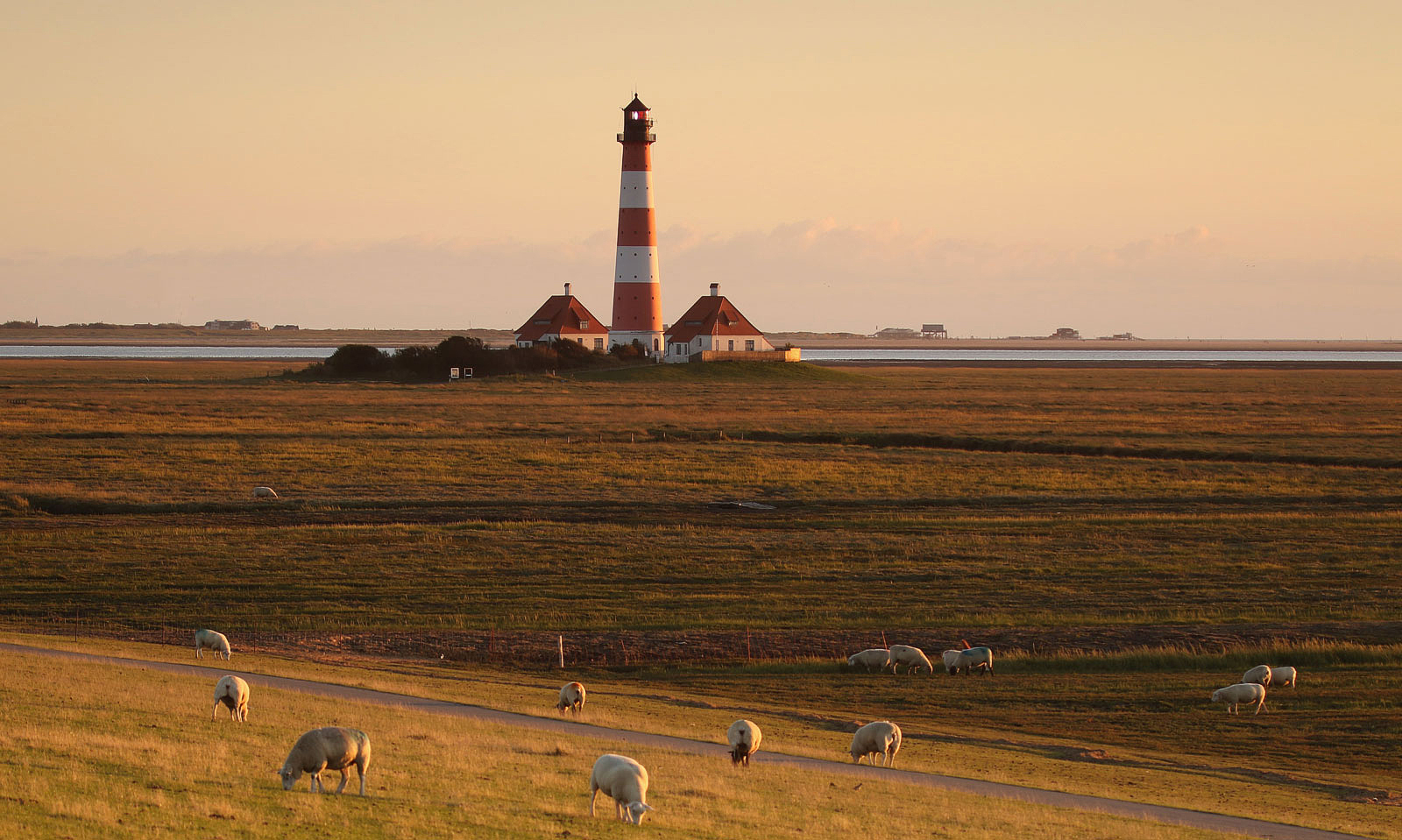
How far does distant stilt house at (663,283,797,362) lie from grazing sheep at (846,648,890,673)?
9039 centimetres

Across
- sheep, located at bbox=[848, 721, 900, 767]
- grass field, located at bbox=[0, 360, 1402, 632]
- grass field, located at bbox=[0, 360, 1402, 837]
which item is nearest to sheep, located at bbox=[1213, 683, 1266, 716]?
grass field, located at bbox=[0, 360, 1402, 837]

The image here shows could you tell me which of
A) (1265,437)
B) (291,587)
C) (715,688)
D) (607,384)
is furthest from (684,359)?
(715,688)

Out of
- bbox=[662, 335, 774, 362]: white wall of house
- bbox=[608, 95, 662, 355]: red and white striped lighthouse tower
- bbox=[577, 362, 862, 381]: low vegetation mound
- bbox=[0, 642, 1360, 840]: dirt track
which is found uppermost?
bbox=[608, 95, 662, 355]: red and white striped lighthouse tower

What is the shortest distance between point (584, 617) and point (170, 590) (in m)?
10.1

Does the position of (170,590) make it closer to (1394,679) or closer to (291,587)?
(291,587)

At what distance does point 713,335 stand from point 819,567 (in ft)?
280

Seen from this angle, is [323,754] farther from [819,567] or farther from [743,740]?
[819,567]

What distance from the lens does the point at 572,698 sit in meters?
21.2

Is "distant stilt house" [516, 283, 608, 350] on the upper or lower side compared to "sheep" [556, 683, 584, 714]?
upper

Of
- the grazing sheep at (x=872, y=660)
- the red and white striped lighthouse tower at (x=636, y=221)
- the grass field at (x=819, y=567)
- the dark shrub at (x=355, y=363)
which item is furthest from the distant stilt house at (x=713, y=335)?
the grazing sheep at (x=872, y=660)

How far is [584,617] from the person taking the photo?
3030 centimetres

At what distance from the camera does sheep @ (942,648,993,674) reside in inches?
1015

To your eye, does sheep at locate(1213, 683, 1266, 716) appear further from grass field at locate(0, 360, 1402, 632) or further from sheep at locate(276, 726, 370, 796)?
sheep at locate(276, 726, 370, 796)

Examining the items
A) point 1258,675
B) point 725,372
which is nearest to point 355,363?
point 725,372
